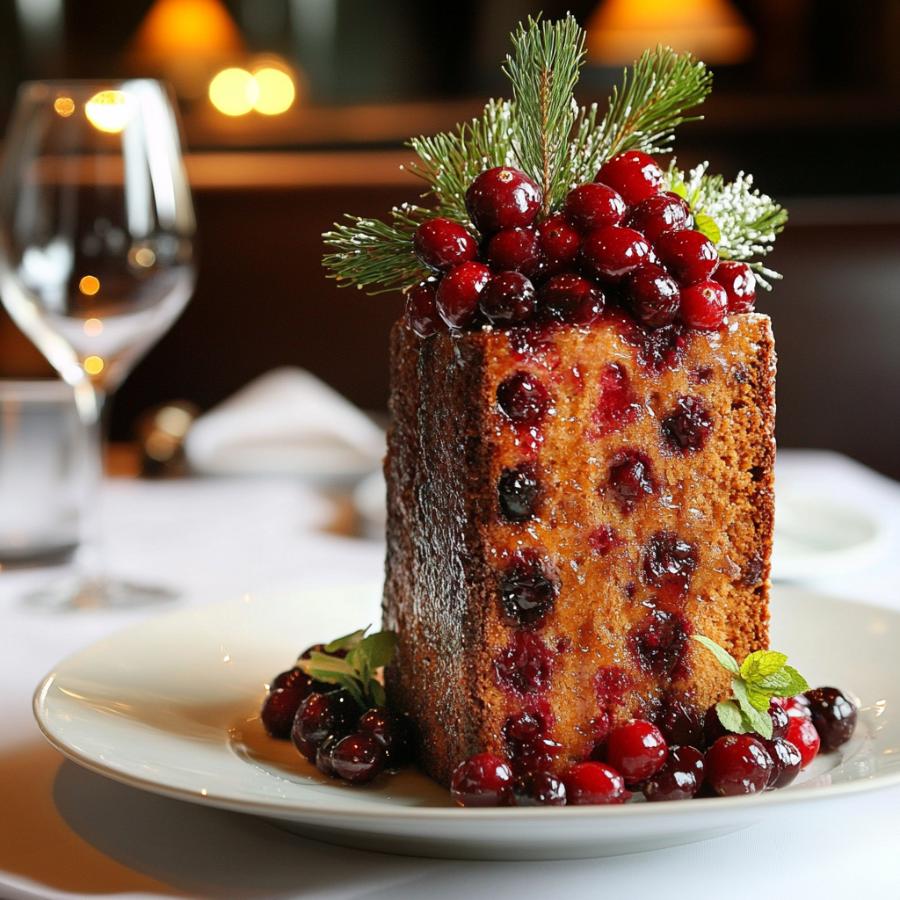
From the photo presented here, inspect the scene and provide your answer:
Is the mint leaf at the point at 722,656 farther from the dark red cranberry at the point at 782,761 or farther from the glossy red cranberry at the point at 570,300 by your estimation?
the glossy red cranberry at the point at 570,300

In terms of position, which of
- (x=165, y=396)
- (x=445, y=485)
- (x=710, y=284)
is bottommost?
(x=165, y=396)

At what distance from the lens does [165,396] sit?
3.13 m

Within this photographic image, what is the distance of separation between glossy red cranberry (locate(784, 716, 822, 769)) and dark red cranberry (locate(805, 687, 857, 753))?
2cm

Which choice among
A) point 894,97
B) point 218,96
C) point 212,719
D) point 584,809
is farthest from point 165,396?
point 218,96

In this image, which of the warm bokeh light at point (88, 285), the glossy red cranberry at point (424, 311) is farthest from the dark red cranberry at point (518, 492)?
the warm bokeh light at point (88, 285)

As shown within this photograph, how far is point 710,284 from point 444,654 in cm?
28

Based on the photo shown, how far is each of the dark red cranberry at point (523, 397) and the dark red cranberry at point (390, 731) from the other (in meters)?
0.22

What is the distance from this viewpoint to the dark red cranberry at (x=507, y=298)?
789 mm

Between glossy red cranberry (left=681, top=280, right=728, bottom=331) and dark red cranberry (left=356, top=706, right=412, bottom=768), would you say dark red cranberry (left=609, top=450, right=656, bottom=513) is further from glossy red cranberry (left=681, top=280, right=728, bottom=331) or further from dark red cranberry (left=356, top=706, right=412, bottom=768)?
dark red cranberry (left=356, top=706, right=412, bottom=768)

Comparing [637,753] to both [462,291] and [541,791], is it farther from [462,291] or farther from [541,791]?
[462,291]

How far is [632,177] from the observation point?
85cm

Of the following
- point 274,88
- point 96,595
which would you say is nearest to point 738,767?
point 96,595

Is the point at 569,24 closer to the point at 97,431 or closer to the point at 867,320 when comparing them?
the point at 97,431

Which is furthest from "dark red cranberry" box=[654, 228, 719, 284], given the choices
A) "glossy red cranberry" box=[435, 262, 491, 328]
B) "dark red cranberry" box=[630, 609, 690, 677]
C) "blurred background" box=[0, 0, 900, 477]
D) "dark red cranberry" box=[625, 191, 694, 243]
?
"blurred background" box=[0, 0, 900, 477]
